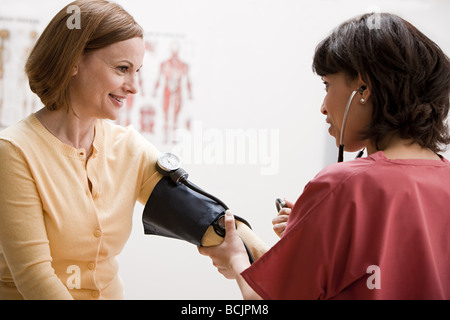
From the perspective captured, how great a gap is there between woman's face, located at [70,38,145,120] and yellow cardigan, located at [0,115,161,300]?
0.33 ft

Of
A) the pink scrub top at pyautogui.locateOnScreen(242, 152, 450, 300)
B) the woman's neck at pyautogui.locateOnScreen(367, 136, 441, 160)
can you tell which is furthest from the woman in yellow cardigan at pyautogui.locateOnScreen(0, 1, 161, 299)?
the woman's neck at pyautogui.locateOnScreen(367, 136, 441, 160)

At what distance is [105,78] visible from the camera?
1078 mm

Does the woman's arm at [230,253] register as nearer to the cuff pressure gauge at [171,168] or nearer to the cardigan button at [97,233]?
the cuff pressure gauge at [171,168]

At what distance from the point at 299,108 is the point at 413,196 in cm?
136

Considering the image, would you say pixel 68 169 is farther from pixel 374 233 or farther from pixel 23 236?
pixel 374 233

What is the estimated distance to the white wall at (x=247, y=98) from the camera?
204 centimetres

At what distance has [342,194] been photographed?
31.8 inches

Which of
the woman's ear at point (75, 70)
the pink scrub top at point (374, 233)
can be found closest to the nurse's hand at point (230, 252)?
the pink scrub top at point (374, 233)

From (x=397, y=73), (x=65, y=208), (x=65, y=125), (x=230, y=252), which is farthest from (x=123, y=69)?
(x=397, y=73)

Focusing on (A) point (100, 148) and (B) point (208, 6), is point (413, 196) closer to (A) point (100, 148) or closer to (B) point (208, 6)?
(A) point (100, 148)

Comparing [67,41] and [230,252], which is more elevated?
[67,41]

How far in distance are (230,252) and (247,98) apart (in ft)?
3.57

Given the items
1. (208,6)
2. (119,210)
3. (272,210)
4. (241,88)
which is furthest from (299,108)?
(119,210)

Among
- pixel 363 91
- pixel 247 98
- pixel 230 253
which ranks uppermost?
pixel 363 91
